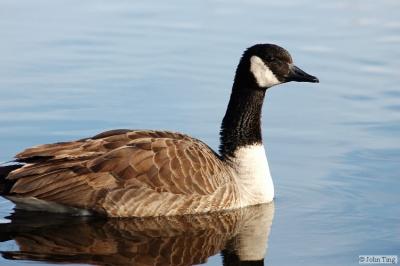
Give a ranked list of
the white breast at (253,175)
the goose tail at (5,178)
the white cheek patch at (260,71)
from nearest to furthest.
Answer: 1. the goose tail at (5,178)
2. the white breast at (253,175)
3. the white cheek patch at (260,71)

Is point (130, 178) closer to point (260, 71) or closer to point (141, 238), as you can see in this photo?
point (141, 238)

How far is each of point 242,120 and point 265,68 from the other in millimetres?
804

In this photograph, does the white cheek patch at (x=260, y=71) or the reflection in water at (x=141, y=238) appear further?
the white cheek patch at (x=260, y=71)

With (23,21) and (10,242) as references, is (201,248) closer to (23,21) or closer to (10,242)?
(10,242)

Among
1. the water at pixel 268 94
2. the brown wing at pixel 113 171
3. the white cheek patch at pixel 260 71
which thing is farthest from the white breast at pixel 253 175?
the white cheek patch at pixel 260 71

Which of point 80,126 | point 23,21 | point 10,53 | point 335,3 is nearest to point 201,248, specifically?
point 80,126

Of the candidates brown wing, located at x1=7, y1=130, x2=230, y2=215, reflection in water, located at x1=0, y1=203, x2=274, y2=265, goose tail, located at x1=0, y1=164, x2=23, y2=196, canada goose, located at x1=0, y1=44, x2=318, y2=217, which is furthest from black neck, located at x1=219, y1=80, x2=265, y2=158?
goose tail, located at x1=0, y1=164, x2=23, y2=196

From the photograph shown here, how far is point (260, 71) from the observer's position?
1546 centimetres

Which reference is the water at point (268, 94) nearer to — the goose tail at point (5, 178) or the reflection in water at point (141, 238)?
the reflection in water at point (141, 238)

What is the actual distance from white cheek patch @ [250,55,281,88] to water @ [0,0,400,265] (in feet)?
4.76

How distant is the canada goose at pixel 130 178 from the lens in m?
14.1

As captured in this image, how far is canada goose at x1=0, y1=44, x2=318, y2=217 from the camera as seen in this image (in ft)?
46.3

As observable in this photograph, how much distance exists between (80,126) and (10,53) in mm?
3888

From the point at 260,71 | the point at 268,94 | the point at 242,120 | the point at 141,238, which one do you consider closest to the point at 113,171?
the point at 141,238
